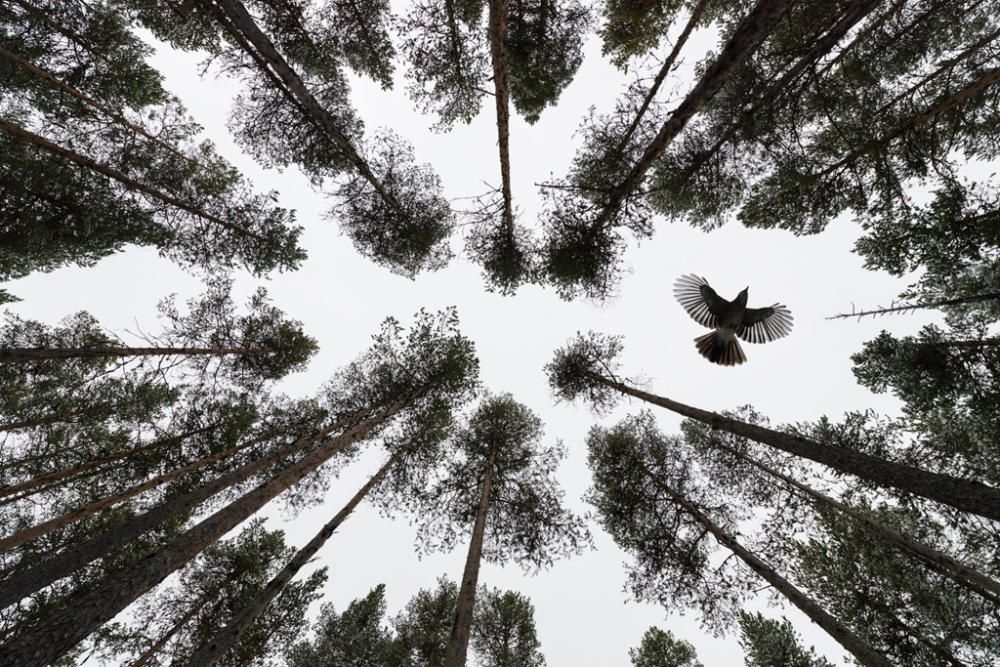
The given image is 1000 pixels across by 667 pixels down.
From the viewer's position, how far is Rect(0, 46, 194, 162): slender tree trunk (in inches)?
243

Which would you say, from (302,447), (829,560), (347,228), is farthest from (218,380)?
(829,560)

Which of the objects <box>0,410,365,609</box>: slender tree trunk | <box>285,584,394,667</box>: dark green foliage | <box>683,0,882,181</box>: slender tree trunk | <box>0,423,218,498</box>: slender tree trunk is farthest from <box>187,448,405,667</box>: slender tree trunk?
<box>683,0,882,181</box>: slender tree trunk

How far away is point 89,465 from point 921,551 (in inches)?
560

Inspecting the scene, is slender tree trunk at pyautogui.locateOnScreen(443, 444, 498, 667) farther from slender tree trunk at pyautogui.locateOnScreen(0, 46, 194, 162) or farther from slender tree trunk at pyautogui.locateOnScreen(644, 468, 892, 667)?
slender tree trunk at pyautogui.locateOnScreen(0, 46, 194, 162)

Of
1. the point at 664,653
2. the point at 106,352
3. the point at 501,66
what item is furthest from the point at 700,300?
the point at 106,352

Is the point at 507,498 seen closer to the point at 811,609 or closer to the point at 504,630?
the point at 504,630

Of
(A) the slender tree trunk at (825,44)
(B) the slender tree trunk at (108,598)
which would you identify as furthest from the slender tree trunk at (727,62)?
(B) the slender tree trunk at (108,598)

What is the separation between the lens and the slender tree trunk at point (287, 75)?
516 centimetres

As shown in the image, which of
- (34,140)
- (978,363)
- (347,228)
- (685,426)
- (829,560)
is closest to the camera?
(34,140)

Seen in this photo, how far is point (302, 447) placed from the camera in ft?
25.8

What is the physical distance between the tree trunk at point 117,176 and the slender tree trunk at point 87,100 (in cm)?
86

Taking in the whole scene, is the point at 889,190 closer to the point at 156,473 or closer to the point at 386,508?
the point at 386,508

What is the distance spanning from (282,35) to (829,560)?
48.9ft

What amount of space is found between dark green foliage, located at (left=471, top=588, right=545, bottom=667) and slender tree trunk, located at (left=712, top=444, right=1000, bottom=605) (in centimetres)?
677
